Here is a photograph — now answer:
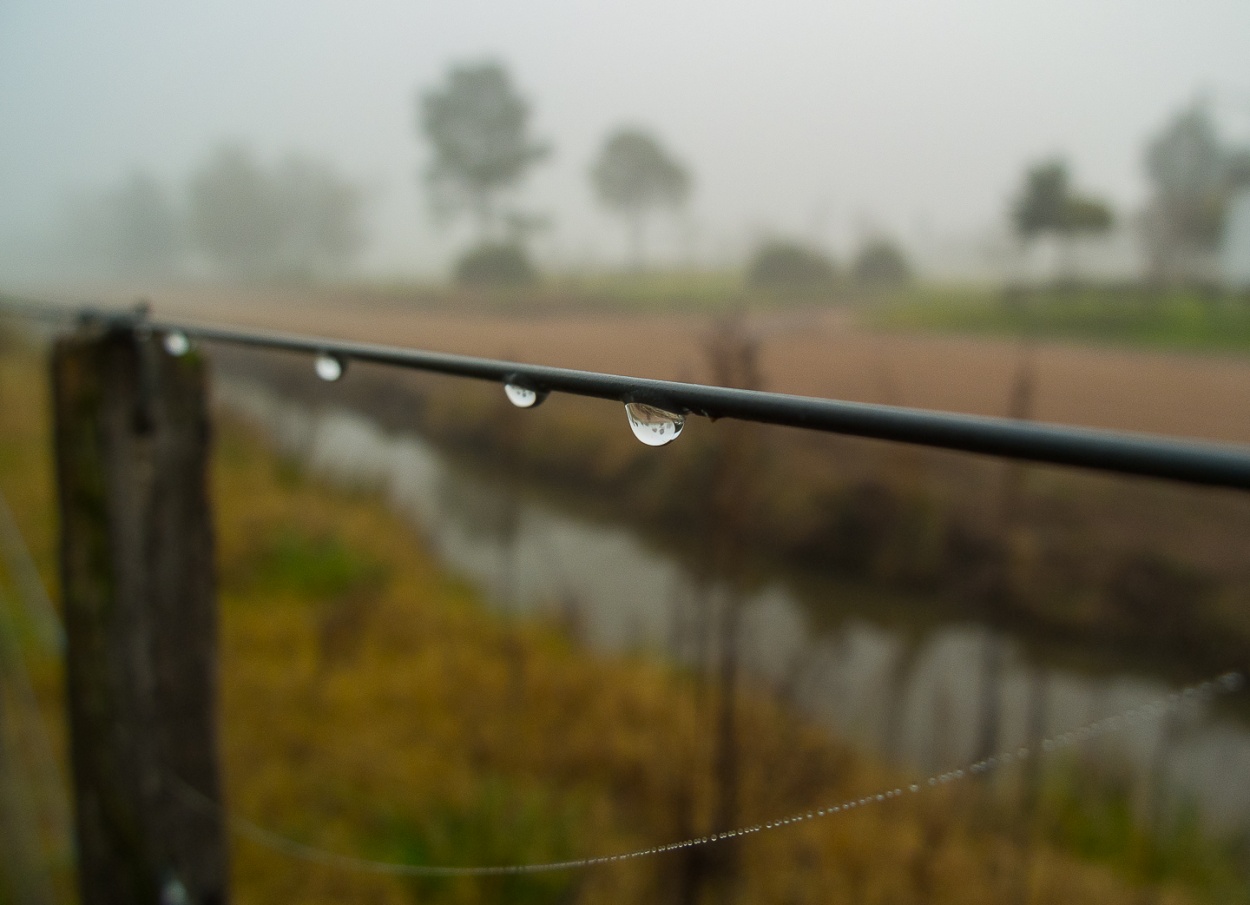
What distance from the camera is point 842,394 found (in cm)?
362

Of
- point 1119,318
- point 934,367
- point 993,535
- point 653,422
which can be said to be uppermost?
point 1119,318

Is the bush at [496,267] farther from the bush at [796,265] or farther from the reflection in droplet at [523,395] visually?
the reflection in droplet at [523,395]

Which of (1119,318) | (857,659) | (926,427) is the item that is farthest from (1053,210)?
(926,427)

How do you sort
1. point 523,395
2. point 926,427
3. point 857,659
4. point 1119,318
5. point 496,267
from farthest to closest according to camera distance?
point 496,267 < point 1119,318 < point 857,659 < point 523,395 < point 926,427

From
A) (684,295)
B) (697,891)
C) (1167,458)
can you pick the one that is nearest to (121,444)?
(1167,458)

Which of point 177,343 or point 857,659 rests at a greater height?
point 177,343

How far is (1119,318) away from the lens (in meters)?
6.05

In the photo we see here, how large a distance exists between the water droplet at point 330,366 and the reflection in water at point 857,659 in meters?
1.79

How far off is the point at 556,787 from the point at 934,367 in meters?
2.95

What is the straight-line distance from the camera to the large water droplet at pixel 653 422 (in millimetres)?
467

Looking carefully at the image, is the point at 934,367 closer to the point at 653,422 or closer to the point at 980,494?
the point at 980,494

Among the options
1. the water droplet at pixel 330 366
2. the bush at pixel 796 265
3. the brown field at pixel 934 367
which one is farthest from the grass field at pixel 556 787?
the bush at pixel 796 265

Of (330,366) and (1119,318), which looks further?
(1119,318)

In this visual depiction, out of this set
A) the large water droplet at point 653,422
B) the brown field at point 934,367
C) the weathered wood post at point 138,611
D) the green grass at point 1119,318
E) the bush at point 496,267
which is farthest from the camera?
the bush at point 496,267
